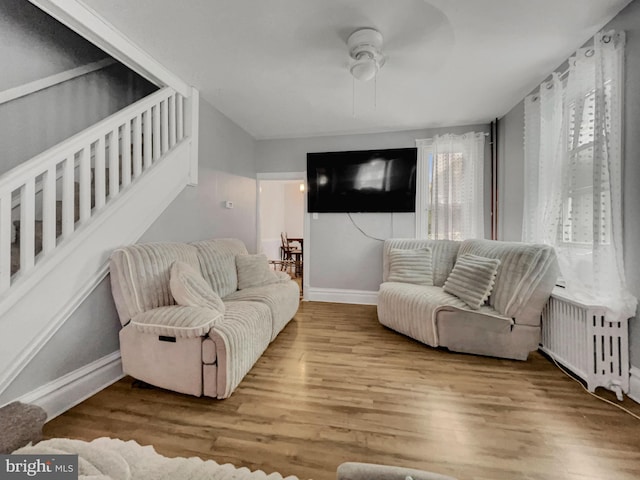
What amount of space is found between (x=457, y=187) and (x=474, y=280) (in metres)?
1.50

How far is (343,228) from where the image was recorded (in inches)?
151

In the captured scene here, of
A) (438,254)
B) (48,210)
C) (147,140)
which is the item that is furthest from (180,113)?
(438,254)

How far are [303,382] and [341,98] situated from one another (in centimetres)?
272

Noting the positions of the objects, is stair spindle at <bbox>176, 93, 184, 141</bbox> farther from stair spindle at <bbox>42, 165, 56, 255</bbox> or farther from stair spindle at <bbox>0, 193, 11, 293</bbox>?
stair spindle at <bbox>0, 193, 11, 293</bbox>

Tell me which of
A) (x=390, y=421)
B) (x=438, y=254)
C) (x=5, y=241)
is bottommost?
(x=390, y=421)

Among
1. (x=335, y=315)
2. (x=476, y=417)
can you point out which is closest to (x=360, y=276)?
(x=335, y=315)

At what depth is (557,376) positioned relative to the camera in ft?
6.30

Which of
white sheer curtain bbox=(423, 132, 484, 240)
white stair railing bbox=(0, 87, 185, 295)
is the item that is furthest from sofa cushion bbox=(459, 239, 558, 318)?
white stair railing bbox=(0, 87, 185, 295)

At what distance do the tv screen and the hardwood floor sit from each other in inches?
85.9

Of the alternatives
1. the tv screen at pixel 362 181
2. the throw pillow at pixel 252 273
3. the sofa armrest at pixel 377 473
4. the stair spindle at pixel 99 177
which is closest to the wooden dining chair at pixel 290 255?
the tv screen at pixel 362 181

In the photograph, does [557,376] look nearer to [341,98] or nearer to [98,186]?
[341,98]

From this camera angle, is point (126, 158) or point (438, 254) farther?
point (438, 254)

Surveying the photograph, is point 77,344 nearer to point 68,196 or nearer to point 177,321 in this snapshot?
point 177,321

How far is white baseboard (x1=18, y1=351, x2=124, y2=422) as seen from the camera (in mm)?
1472
